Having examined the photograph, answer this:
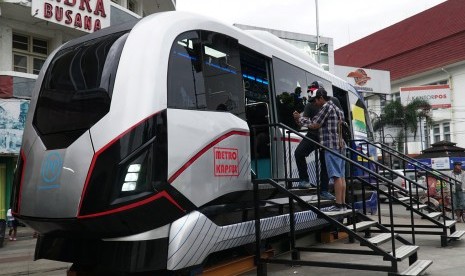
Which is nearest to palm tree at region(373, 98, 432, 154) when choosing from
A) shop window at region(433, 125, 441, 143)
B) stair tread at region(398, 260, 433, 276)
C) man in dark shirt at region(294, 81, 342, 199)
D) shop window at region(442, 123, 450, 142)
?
shop window at region(442, 123, 450, 142)

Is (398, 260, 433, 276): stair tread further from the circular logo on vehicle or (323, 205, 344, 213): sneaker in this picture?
the circular logo on vehicle

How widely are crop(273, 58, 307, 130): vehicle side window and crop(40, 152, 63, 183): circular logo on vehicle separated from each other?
338 cm

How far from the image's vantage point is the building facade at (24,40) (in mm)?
13609

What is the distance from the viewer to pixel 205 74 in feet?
16.4

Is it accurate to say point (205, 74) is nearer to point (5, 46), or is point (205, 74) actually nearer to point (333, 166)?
point (333, 166)

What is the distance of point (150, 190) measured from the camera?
4035 mm

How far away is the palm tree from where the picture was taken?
3428 centimetres

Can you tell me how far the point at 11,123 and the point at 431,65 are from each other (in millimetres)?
35613

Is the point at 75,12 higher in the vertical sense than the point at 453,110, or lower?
higher

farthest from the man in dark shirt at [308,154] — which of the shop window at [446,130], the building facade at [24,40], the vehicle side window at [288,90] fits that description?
the shop window at [446,130]

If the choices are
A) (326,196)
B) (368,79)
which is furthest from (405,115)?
(326,196)

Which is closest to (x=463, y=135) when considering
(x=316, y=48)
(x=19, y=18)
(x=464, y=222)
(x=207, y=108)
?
(x=316, y=48)

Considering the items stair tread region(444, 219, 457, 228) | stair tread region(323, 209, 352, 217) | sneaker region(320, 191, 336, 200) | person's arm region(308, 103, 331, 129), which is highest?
person's arm region(308, 103, 331, 129)

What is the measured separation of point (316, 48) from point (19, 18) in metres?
25.4
